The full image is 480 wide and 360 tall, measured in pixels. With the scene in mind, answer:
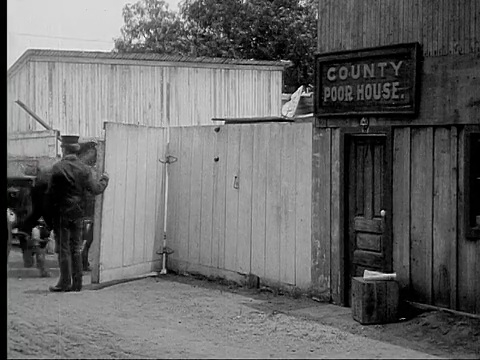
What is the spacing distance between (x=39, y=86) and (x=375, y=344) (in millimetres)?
2095

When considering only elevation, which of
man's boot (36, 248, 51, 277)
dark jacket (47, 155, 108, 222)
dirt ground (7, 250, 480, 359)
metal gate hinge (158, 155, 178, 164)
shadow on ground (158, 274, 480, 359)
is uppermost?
metal gate hinge (158, 155, 178, 164)

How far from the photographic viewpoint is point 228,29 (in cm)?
647

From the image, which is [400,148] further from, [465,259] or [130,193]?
[130,193]

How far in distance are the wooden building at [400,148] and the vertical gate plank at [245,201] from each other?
29.1 inches

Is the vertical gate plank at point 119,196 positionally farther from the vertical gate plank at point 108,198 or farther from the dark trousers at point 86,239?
the dark trousers at point 86,239

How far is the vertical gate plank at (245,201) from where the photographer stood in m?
7.34

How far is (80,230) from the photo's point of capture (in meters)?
4.61

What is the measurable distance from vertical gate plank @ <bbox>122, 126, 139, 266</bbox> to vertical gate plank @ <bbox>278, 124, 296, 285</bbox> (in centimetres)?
123

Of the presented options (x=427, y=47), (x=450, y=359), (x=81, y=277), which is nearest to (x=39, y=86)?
(x=81, y=277)

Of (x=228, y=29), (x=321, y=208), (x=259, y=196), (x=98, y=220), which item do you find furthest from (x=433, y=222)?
→ (x=98, y=220)

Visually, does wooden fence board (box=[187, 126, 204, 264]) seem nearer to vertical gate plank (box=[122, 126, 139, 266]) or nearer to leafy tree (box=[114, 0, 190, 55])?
vertical gate plank (box=[122, 126, 139, 266])

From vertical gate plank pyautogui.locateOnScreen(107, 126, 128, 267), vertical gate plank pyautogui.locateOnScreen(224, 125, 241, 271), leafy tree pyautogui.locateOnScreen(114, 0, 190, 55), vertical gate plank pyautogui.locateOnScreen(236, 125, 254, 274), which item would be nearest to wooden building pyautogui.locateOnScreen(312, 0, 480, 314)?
vertical gate plank pyautogui.locateOnScreen(236, 125, 254, 274)

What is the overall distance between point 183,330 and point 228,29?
2.93 metres

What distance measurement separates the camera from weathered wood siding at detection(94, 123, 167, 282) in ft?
21.6
